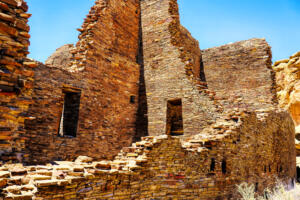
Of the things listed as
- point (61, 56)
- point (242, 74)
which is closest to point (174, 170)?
point (242, 74)

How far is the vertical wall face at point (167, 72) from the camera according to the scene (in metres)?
8.30

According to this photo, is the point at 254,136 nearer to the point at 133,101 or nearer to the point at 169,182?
the point at 169,182

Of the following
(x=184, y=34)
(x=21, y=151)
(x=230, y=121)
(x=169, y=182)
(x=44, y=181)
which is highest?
(x=184, y=34)

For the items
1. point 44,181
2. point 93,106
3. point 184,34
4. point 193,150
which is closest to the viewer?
point 44,181

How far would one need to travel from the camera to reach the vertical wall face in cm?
830

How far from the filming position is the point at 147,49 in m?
10.3

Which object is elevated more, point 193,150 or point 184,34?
point 184,34

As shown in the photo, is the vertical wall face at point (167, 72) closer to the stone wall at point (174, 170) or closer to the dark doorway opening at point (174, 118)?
the dark doorway opening at point (174, 118)

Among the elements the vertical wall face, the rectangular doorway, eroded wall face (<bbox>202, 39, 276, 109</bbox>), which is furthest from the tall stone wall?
eroded wall face (<bbox>202, 39, 276, 109</bbox>)

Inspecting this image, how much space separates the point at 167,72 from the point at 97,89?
2891 millimetres

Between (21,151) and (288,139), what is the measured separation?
10.3 m

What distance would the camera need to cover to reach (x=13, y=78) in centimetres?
383

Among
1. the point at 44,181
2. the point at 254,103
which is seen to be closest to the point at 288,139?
the point at 254,103

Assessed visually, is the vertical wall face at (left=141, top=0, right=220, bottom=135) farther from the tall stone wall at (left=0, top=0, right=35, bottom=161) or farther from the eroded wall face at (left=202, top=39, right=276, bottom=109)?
the tall stone wall at (left=0, top=0, right=35, bottom=161)
